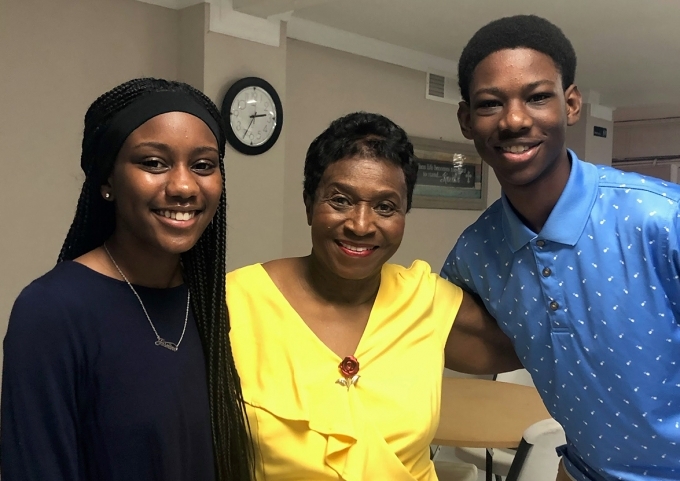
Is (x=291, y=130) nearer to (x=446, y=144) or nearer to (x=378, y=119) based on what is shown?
(x=446, y=144)

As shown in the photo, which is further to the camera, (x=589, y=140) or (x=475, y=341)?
(x=589, y=140)

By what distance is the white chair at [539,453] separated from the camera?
2.02 meters

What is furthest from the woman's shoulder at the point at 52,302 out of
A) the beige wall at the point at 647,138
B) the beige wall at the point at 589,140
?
the beige wall at the point at 647,138

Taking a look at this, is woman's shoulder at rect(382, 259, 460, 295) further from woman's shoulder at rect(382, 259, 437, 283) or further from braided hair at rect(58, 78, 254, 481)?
braided hair at rect(58, 78, 254, 481)

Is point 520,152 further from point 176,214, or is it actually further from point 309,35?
point 309,35

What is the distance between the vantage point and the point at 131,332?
1.00m

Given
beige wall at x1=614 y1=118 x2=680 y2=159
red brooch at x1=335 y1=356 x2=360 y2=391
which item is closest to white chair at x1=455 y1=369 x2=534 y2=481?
red brooch at x1=335 y1=356 x2=360 y2=391

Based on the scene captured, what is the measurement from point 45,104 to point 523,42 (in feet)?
7.39

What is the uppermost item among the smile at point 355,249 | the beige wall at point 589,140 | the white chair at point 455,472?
the beige wall at point 589,140

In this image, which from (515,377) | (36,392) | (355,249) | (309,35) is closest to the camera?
(36,392)

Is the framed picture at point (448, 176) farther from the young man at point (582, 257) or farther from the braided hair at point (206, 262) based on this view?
the braided hair at point (206, 262)

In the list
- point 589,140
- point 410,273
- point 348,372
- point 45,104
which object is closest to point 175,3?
point 45,104

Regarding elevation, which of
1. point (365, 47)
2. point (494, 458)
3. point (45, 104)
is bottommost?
point (494, 458)

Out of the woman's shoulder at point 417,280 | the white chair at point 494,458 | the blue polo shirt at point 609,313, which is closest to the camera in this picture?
the blue polo shirt at point 609,313
